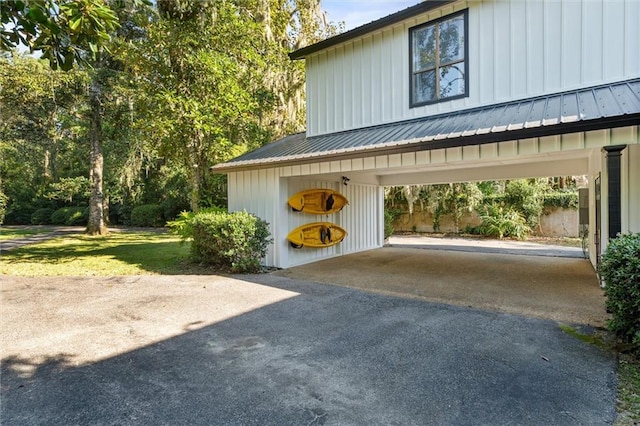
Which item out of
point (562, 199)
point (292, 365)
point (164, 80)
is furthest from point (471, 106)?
point (562, 199)

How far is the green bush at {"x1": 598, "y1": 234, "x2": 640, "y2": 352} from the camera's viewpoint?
10.5 feet

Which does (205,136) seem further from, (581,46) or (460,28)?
(581,46)

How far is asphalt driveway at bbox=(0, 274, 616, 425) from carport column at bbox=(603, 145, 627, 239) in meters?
1.39

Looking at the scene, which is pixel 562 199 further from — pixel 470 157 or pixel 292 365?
pixel 292 365

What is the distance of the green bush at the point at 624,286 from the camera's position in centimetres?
319

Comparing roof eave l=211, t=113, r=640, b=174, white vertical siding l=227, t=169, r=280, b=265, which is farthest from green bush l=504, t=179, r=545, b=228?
white vertical siding l=227, t=169, r=280, b=265

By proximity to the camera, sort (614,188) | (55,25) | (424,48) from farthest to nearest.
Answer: (424,48) → (614,188) → (55,25)

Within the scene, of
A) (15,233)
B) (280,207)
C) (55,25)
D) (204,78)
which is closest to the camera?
(55,25)

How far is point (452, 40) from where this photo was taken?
7340mm

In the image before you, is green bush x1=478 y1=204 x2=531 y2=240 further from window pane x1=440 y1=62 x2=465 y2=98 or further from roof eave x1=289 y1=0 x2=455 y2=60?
roof eave x1=289 y1=0 x2=455 y2=60

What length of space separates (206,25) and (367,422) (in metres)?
10.3

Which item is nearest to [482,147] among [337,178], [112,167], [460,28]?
[460,28]

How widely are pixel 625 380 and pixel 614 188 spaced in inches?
93.3

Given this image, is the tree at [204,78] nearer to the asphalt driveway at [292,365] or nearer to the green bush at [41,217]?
the asphalt driveway at [292,365]
